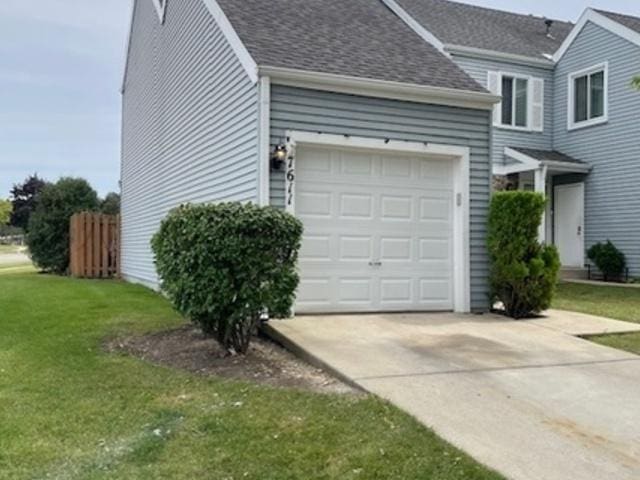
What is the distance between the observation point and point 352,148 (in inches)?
325

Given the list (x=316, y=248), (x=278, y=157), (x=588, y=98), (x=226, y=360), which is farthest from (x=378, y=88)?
(x=588, y=98)

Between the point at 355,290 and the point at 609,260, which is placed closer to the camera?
the point at 355,290

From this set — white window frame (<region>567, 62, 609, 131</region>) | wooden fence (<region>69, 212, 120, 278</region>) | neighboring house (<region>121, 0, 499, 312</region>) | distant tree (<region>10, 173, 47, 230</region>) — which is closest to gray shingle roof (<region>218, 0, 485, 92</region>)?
neighboring house (<region>121, 0, 499, 312</region>)

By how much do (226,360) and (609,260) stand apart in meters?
12.1

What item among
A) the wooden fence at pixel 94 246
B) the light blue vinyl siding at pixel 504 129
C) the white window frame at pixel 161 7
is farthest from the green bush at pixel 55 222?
the light blue vinyl siding at pixel 504 129

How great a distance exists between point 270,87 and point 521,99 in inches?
438

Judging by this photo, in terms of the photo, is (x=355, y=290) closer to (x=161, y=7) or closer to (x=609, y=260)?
(x=161, y=7)

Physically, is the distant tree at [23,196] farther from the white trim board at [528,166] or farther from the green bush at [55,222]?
the white trim board at [528,166]

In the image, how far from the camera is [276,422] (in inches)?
167

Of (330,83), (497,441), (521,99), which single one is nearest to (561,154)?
(521,99)

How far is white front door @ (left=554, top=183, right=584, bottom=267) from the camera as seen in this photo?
16328 millimetres

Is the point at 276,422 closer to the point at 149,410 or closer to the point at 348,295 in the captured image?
the point at 149,410

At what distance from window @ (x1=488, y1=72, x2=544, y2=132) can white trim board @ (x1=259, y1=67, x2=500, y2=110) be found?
316 inches

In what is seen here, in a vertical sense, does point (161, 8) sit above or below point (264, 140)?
above
